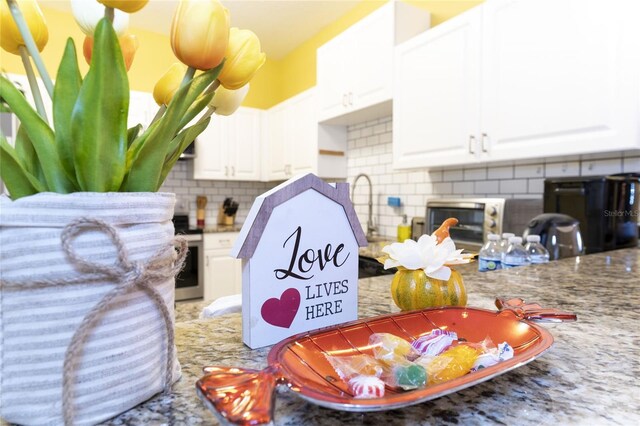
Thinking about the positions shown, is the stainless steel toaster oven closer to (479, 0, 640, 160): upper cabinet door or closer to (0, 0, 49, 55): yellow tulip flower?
(479, 0, 640, 160): upper cabinet door

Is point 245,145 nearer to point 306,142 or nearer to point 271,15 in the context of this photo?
point 306,142

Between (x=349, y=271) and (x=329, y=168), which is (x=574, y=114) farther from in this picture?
(x=329, y=168)

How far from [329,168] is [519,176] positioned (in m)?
1.64

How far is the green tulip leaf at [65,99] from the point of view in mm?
Result: 350

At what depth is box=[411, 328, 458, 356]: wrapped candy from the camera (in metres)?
0.47

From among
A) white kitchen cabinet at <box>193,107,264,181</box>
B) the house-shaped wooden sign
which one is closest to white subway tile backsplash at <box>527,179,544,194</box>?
→ the house-shaped wooden sign

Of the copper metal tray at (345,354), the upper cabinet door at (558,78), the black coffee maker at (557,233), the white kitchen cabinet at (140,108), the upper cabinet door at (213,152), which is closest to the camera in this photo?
the copper metal tray at (345,354)

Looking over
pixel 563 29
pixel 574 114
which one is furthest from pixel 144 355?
pixel 563 29

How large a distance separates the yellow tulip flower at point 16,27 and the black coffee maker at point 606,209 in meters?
1.98

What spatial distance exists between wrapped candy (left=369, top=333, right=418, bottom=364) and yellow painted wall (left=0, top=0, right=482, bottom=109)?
2.60 m

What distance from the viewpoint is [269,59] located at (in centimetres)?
452

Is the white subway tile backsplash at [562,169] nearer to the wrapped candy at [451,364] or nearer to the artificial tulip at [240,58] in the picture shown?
the wrapped candy at [451,364]

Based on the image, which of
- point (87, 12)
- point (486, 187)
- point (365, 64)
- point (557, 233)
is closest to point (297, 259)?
point (87, 12)

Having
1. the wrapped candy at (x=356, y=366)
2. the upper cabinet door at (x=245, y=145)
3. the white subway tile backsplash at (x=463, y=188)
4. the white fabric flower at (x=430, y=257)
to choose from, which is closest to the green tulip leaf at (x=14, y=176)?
the wrapped candy at (x=356, y=366)
